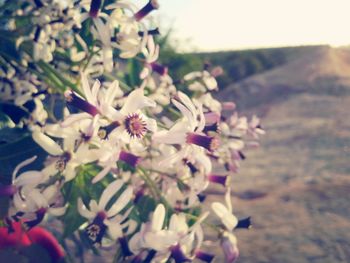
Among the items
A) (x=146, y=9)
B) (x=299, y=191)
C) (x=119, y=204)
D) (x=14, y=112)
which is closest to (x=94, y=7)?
(x=146, y=9)

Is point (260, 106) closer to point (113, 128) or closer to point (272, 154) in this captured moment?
point (272, 154)

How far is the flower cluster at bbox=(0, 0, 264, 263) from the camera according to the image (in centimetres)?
68

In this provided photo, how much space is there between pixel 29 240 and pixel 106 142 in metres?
0.36

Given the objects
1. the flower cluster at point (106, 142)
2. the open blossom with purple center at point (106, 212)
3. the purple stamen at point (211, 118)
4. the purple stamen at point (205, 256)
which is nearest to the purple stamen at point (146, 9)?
the flower cluster at point (106, 142)

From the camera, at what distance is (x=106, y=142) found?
0.67 m

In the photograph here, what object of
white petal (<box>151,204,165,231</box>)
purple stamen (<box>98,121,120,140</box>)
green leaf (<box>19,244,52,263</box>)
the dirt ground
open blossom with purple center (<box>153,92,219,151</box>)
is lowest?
the dirt ground

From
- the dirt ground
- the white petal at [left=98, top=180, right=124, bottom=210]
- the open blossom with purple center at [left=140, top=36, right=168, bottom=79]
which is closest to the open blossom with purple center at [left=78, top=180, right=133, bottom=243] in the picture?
the white petal at [left=98, top=180, right=124, bottom=210]

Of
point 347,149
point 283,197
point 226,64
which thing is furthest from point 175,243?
point 226,64

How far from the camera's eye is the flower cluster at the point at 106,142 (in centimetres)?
68

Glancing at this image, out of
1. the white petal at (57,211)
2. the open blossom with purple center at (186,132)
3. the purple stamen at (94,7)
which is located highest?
the purple stamen at (94,7)

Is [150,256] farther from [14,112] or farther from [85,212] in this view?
[14,112]

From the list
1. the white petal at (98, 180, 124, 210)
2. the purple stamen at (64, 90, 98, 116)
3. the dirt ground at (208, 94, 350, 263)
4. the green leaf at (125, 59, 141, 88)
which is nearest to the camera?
the purple stamen at (64, 90, 98, 116)

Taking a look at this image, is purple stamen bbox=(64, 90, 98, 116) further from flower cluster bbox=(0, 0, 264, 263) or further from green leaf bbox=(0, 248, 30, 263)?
green leaf bbox=(0, 248, 30, 263)

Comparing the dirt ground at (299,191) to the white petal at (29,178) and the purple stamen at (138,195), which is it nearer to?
the purple stamen at (138,195)
